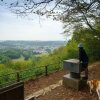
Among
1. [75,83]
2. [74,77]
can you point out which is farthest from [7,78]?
[75,83]

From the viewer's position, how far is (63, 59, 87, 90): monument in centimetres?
1127

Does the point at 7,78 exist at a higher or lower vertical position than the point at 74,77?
lower

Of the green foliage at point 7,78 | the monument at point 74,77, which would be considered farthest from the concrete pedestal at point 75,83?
the green foliage at point 7,78

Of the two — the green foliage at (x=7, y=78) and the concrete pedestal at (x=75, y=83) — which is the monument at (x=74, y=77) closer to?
the concrete pedestal at (x=75, y=83)

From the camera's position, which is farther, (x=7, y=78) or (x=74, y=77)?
(x=7, y=78)

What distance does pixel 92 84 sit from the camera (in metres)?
10.3

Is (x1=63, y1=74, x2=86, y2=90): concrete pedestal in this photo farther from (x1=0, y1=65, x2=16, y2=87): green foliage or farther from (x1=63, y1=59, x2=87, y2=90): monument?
(x1=0, y1=65, x2=16, y2=87): green foliage

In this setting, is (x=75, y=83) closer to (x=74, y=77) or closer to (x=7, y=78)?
(x=74, y=77)

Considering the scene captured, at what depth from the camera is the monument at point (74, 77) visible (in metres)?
11.3

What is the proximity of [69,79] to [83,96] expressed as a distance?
1.58 meters

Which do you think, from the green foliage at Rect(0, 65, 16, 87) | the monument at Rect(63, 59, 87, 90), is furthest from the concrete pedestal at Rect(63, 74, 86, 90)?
the green foliage at Rect(0, 65, 16, 87)

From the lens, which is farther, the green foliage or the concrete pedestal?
the green foliage

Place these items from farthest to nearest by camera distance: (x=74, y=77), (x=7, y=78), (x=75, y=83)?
(x=7, y=78), (x=74, y=77), (x=75, y=83)

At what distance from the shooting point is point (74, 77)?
1172cm
